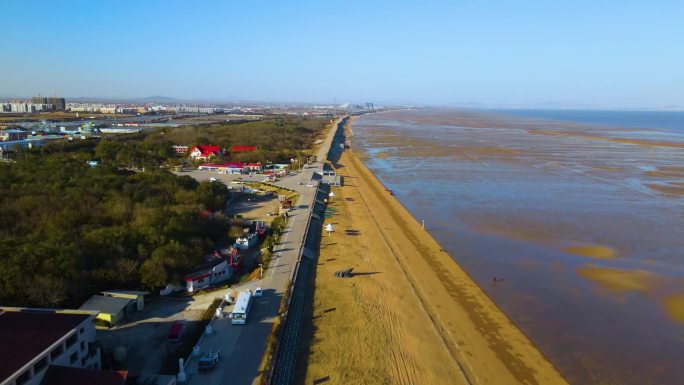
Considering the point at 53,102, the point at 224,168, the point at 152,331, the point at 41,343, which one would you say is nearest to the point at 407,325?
the point at 152,331

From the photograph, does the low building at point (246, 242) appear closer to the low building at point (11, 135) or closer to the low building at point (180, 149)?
the low building at point (180, 149)

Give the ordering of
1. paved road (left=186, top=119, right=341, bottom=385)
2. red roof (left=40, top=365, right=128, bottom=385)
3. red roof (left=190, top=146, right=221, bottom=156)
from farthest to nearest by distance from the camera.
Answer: red roof (left=190, top=146, right=221, bottom=156) → paved road (left=186, top=119, right=341, bottom=385) → red roof (left=40, top=365, right=128, bottom=385)

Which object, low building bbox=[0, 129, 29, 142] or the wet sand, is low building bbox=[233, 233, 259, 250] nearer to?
the wet sand

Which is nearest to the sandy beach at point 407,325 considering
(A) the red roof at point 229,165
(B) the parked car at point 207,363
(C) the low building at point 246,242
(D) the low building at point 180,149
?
(B) the parked car at point 207,363

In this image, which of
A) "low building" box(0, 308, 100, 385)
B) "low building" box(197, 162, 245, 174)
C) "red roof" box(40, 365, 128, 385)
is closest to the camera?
"low building" box(0, 308, 100, 385)

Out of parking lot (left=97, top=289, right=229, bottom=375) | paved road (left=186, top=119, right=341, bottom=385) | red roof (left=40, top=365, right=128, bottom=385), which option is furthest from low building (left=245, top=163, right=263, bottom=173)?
red roof (left=40, top=365, right=128, bottom=385)

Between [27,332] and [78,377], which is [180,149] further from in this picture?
[78,377]

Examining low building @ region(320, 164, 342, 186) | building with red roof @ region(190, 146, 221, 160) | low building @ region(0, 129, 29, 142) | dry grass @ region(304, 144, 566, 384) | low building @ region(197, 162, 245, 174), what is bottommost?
dry grass @ region(304, 144, 566, 384)

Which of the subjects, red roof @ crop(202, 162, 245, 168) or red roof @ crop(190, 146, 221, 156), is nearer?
red roof @ crop(202, 162, 245, 168)
